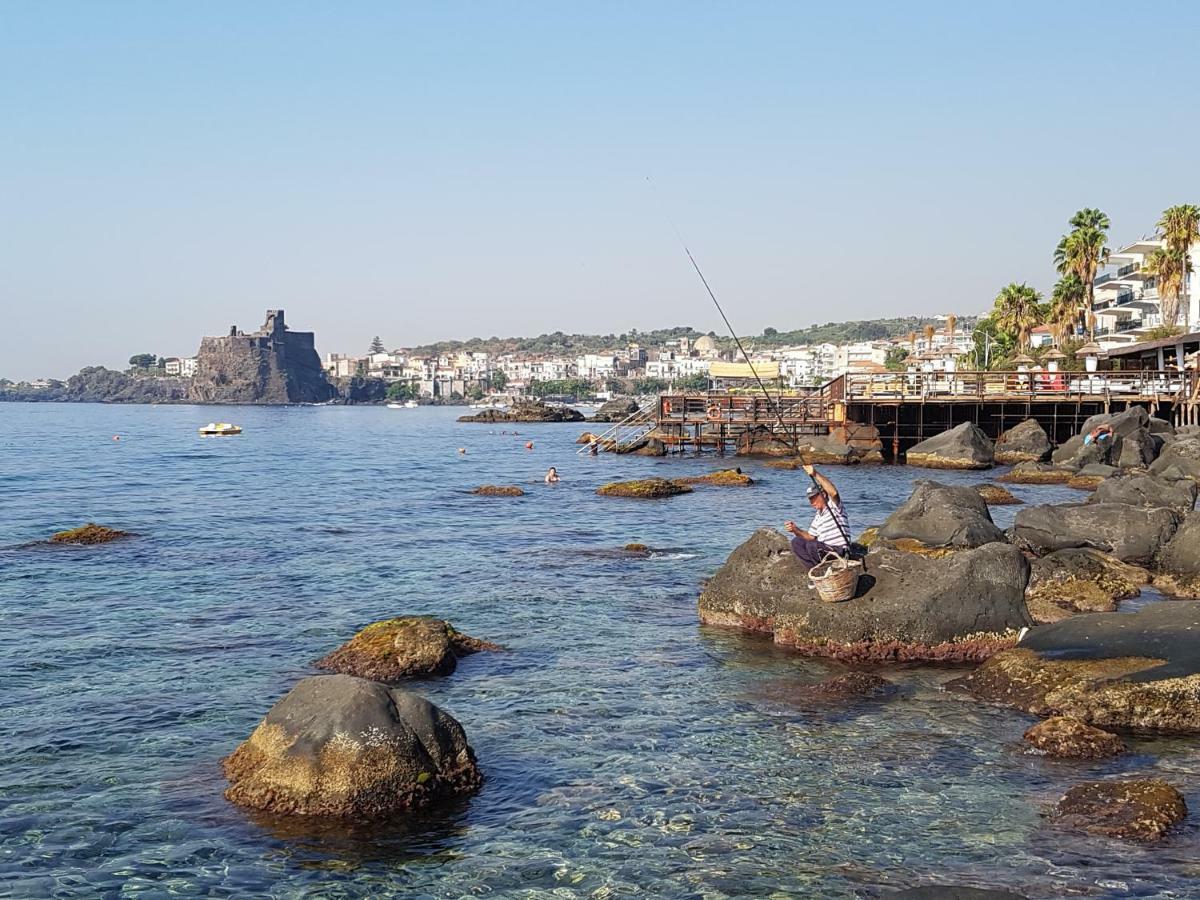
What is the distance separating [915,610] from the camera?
1548 cm

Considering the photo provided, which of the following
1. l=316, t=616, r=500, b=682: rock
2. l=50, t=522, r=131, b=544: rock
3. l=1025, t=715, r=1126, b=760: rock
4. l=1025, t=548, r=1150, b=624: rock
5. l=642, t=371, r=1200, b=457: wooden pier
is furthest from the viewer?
l=642, t=371, r=1200, b=457: wooden pier

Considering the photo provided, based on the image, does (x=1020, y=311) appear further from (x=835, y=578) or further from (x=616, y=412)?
(x=835, y=578)

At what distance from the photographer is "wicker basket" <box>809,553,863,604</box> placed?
1561 centimetres

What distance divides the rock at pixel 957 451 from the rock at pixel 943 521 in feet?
88.7

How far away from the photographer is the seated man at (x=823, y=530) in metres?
16.3

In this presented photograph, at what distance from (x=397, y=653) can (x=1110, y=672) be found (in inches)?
356

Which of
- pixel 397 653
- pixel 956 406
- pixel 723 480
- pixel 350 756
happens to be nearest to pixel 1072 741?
pixel 350 756

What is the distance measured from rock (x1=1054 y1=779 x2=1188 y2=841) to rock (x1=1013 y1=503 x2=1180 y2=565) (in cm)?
1166

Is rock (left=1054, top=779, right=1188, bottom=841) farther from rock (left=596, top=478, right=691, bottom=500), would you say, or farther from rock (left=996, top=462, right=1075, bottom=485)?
rock (left=996, top=462, right=1075, bottom=485)

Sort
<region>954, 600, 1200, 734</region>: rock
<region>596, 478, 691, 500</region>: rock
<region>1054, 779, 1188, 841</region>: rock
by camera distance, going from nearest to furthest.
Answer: <region>1054, 779, 1188, 841</region>: rock, <region>954, 600, 1200, 734</region>: rock, <region>596, 478, 691, 500</region>: rock

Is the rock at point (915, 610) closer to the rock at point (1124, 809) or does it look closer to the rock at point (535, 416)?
the rock at point (1124, 809)

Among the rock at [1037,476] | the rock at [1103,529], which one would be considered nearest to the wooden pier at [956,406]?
the rock at [1037,476]

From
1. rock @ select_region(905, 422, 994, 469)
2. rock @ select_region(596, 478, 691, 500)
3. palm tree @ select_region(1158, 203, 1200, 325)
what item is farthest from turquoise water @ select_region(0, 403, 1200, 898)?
palm tree @ select_region(1158, 203, 1200, 325)

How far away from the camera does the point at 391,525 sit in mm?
33094
